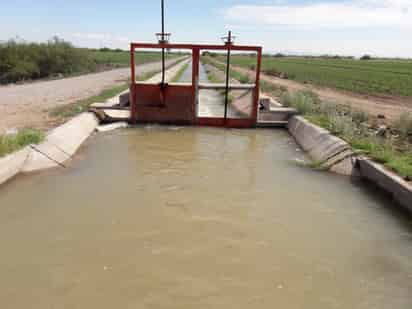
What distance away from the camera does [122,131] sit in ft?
36.8

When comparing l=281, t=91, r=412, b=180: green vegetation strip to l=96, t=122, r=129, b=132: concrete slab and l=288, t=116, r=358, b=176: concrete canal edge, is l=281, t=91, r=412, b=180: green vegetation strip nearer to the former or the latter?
l=288, t=116, r=358, b=176: concrete canal edge

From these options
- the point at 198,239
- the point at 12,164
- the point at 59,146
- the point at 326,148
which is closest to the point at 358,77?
the point at 326,148

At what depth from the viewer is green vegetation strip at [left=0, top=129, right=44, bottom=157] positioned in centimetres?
671

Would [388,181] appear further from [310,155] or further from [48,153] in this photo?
[48,153]

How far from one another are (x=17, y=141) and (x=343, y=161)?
7189mm

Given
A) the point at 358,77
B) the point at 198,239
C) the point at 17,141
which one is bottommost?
the point at 198,239

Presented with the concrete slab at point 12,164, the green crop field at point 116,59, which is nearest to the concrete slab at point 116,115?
the concrete slab at point 12,164

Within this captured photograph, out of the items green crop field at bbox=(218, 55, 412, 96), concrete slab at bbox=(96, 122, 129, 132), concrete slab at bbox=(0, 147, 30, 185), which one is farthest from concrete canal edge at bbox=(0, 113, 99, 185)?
green crop field at bbox=(218, 55, 412, 96)

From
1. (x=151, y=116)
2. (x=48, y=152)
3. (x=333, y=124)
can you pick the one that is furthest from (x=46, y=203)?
(x=333, y=124)

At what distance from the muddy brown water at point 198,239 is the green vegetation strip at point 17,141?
0.66 m

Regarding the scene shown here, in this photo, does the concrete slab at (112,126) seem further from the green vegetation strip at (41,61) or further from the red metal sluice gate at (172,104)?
the green vegetation strip at (41,61)

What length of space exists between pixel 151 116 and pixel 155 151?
3370mm

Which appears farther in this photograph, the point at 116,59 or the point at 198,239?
the point at 116,59

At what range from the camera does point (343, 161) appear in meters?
7.62
